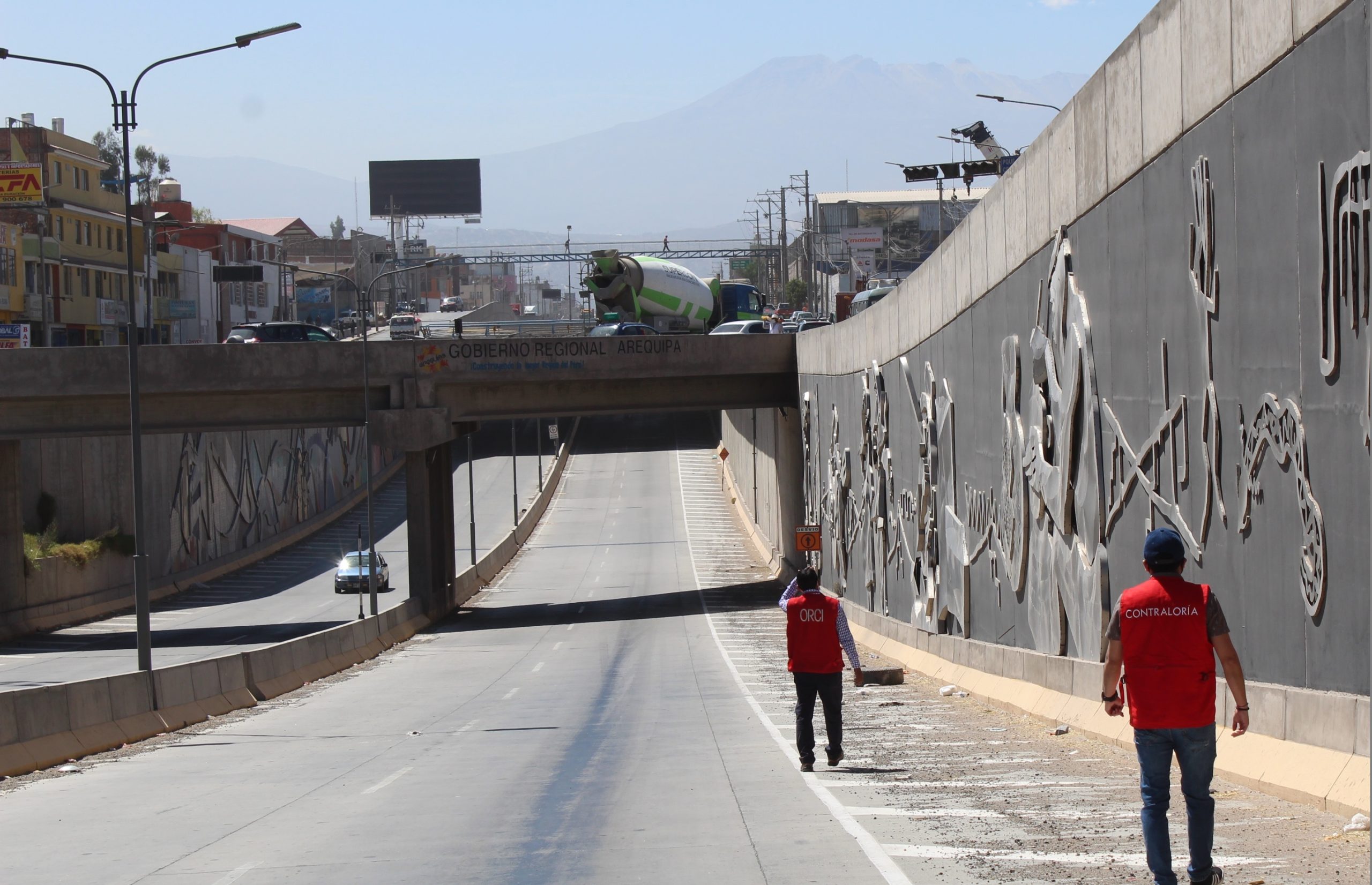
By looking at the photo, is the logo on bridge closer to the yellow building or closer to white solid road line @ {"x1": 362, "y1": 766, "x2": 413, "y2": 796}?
the yellow building

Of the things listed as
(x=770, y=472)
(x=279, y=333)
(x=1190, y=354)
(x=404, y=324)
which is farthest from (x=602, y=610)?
(x=404, y=324)

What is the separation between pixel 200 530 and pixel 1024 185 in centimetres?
5178

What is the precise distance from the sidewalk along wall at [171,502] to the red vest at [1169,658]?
44300 millimetres

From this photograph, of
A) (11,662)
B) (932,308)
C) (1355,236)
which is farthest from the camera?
(11,662)

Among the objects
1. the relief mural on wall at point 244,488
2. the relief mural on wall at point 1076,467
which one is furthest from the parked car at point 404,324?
the relief mural on wall at point 1076,467

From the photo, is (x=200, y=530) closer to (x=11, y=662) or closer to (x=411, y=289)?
(x=11, y=662)

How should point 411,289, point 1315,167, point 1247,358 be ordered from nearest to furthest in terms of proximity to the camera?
point 1315,167 < point 1247,358 < point 411,289

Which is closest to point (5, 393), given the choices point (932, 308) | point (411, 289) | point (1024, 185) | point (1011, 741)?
point (932, 308)

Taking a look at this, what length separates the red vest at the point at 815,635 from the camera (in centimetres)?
1266

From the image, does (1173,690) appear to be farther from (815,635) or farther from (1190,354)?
(1190,354)

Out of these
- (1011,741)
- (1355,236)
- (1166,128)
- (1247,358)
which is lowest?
(1011,741)

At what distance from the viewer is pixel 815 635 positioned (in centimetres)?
1267

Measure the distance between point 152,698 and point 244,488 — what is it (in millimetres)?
51261

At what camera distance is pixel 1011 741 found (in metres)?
15.2
